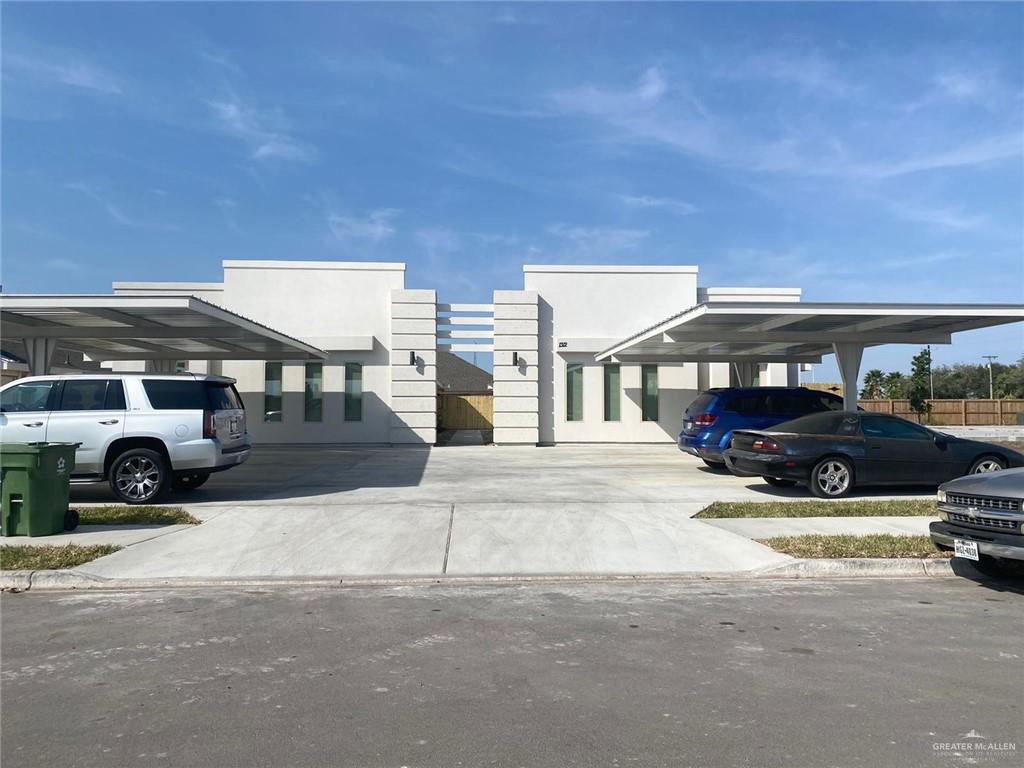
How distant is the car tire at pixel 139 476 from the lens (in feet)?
38.7

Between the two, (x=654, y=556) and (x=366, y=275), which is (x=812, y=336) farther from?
(x=366, y=275)

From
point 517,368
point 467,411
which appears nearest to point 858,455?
point 517,368

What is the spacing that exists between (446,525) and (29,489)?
16.3 feet

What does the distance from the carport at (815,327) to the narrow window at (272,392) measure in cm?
1042

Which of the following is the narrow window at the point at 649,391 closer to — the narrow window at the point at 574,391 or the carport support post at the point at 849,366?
the narrow window at the point at 574,391

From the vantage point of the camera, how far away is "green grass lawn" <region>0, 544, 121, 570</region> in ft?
25.5

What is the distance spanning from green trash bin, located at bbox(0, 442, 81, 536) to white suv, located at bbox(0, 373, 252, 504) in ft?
7.74

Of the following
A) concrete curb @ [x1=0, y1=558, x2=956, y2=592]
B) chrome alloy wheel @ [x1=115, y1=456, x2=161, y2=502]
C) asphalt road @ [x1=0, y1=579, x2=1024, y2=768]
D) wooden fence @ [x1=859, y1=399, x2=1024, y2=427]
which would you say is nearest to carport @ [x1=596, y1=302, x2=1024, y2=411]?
concrete curb @ [x1=0, y1=558, x2=956, y2=592]

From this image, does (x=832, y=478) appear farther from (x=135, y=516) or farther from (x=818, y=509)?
(x=135, y=516)

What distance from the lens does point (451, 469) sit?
1722 cm

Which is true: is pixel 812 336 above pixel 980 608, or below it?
above

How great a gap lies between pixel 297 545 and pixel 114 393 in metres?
5.02

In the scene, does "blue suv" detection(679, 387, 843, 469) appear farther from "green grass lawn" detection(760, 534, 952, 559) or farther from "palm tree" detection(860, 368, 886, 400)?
"palm tree" detection(860, 368, 886, 400)

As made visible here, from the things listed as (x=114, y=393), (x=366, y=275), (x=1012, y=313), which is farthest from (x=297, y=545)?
(x=366, y=275)
